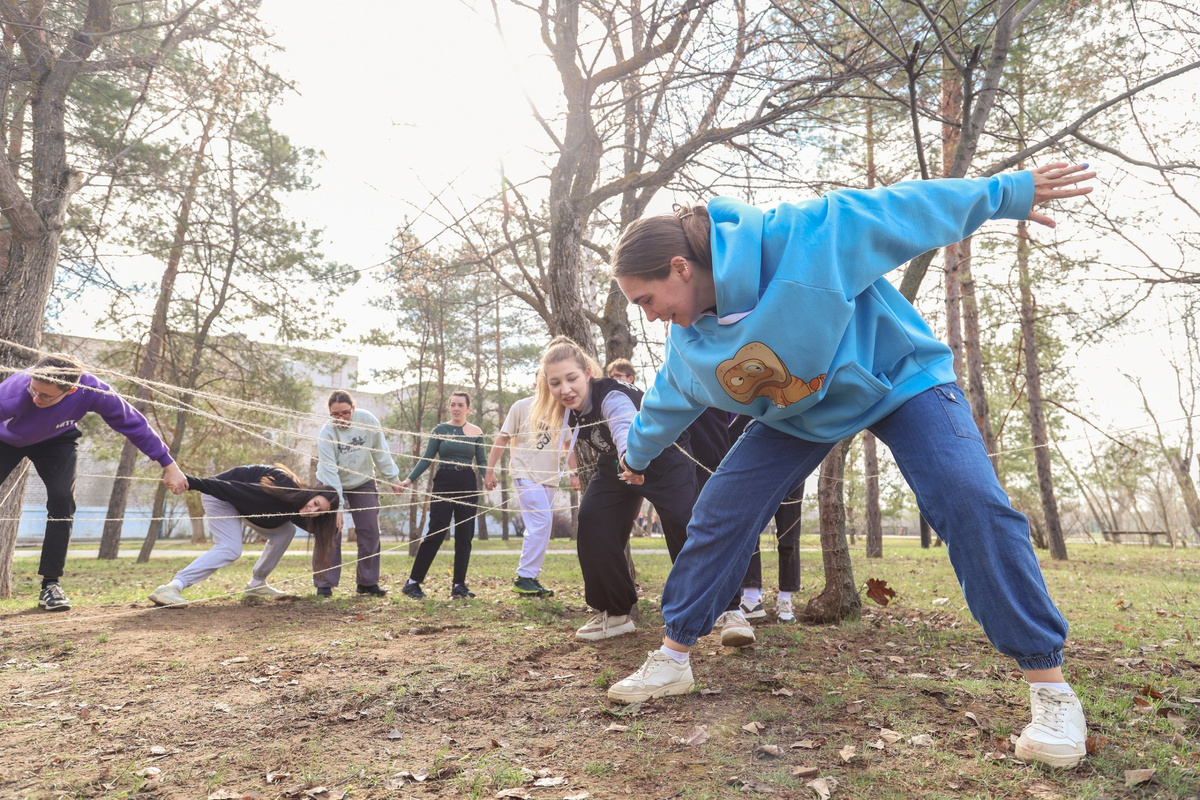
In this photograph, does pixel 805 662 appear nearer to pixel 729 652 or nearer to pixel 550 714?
pixel 729 652

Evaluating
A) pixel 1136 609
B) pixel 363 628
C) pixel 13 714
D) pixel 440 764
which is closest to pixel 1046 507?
pixel 1136 609

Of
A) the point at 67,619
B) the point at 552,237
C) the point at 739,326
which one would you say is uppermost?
the point at 552,237

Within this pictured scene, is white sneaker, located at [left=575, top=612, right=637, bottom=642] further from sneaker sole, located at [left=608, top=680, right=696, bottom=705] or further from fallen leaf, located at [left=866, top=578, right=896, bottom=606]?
fallen leaf, located at [left=866, top=578, right=896, bottom=606]

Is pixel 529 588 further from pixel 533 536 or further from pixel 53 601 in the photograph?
pixel 53 601

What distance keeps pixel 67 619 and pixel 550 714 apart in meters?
4.00

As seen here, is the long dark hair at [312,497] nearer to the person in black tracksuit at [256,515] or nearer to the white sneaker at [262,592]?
the person in black tracksuit at [256,515]

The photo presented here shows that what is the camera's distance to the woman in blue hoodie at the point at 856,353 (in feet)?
6.68

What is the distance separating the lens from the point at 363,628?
14.6ft

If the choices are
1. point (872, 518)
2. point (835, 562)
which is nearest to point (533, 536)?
point (835, 562)

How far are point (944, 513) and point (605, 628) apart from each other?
7.44 feet

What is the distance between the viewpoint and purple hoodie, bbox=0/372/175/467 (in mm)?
4625

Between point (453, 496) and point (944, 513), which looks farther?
point (453, 496)

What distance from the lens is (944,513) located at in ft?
6.90

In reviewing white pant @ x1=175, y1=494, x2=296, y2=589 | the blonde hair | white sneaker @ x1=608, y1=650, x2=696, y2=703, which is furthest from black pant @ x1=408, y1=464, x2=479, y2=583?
white sneaker @ x1=608, y1=650, x2=696, y2=703
